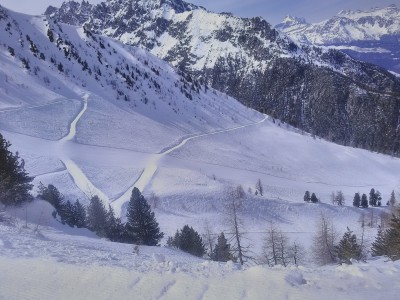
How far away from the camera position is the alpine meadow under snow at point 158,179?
9.87 meters

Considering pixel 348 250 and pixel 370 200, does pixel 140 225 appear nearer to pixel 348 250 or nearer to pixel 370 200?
pixel 348 250

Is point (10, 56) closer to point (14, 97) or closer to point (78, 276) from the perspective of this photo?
point (14, 97)

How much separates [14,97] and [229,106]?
93.6 m

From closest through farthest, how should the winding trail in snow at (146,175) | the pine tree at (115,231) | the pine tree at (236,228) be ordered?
the pine tree at (236,228) < the pine tree at (115,231) < the winding trail in snow at (146,175)

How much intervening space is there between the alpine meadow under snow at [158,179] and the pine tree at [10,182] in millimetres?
744

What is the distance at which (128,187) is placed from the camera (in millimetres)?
56156

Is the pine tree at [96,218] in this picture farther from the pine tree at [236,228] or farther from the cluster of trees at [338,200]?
the cluster of trees at [338,200]

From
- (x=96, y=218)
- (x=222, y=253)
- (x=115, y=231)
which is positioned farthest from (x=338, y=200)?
(x=96, y=218)

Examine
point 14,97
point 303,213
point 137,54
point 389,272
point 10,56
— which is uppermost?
point 137,54

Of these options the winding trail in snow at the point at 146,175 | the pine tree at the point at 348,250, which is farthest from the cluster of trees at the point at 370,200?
A: the pine tree at the point at 348,250

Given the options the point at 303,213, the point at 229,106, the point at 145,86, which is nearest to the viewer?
the point at 303,213

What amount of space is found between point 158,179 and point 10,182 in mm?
39606

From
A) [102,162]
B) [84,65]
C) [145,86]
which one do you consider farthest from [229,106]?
[102,162]

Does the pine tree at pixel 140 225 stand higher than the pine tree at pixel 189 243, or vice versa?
the pine tree at pixel 140 225
